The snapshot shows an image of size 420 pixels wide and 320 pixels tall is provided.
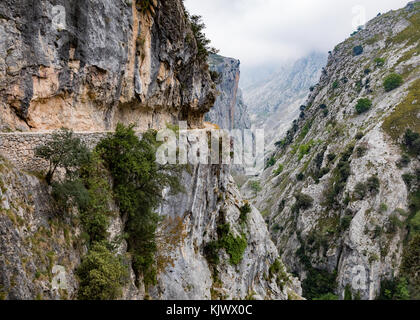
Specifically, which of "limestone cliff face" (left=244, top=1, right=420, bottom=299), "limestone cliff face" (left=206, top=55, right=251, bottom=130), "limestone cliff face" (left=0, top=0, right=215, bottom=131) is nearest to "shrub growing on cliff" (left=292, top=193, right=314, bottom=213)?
"limestone cliff face" (left=244, top=1, right=420, bottom=299)

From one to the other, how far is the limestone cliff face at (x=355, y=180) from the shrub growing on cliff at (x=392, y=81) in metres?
1.87

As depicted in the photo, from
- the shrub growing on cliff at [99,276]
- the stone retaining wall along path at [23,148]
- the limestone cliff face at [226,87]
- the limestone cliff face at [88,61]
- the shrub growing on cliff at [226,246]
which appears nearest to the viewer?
the shrub growing on cliff at [99,276]

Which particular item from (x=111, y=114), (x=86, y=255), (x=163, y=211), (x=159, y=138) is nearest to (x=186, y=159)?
(x=159, y=138)

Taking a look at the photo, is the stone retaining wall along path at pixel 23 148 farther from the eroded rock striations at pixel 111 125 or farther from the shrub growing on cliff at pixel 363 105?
the shrub growing on cliff at pixel 363 105

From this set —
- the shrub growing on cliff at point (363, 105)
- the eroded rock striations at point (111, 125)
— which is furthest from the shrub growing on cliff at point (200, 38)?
the shrub growing on cliff at point (363, 105)

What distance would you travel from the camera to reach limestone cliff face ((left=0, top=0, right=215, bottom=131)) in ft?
50.2

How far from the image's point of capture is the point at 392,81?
72.5 metres

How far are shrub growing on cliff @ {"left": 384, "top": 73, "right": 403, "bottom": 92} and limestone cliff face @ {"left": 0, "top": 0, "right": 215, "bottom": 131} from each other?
6879 cm

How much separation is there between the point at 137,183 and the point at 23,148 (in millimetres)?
6963

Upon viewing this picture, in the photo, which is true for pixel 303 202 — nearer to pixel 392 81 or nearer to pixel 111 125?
pixel 392 81

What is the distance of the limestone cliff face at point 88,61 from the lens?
15305 mm

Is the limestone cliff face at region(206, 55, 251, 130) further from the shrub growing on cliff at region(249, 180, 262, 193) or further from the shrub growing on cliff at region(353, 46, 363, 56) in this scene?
the shrub growing on cliff at region(353, 46, 363, 56)

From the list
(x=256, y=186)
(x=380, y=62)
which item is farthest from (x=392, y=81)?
(x=256, y=186)
